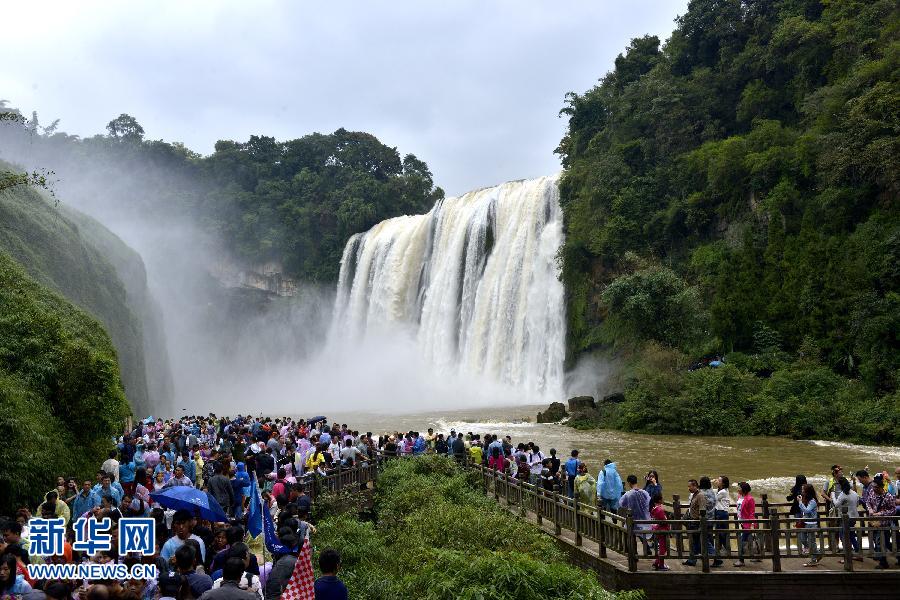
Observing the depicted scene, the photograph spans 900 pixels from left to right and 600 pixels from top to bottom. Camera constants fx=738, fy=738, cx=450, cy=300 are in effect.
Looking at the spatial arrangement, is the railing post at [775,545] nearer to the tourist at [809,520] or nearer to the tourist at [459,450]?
the tourist at [809,520]

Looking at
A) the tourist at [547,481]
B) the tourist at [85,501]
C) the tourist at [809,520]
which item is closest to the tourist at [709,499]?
the tourist at [809,520]

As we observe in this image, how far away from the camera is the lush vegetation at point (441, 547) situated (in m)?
6.91

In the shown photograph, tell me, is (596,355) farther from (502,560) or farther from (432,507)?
(502,560)

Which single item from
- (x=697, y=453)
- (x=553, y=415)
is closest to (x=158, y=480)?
(x=697, y=453)

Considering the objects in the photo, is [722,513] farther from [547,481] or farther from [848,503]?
[547,481]

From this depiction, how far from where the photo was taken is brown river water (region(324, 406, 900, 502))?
1741 cm

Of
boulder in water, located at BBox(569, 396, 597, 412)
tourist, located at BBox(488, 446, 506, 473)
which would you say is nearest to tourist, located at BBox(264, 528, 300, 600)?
A: tourist, located at BBox(488, 446, 506, 473)

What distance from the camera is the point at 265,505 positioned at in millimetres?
9133

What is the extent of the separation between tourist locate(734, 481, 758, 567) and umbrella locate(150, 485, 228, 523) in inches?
241

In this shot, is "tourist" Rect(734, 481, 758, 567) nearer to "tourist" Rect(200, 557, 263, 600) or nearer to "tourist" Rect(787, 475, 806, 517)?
A: "tourist" Rect(787, 475, 806, 517)

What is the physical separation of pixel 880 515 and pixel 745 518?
1.51m

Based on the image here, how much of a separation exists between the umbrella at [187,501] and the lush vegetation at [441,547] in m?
1.77

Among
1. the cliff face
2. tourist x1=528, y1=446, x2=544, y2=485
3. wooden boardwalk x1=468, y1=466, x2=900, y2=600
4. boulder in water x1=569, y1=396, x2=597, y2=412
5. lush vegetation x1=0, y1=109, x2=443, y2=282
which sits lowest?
wooden boardwalk x1=468, y1=466, x2=900, y2=600

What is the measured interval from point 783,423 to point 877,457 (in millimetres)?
4833
